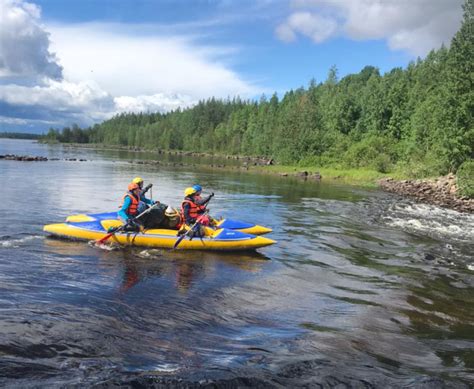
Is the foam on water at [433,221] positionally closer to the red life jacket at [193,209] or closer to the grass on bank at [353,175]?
the red life jacket at [193,209]

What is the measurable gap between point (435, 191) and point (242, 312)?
3145cm

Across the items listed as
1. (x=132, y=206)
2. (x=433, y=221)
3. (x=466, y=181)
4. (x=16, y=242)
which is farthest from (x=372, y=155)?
(x=16, y=242)

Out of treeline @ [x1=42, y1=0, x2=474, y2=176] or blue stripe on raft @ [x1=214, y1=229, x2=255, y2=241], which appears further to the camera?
treeline @ [x1=42, y1=0, x2=474, y2=176]

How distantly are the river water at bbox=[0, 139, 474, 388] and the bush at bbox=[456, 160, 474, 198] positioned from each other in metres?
A: 14.0

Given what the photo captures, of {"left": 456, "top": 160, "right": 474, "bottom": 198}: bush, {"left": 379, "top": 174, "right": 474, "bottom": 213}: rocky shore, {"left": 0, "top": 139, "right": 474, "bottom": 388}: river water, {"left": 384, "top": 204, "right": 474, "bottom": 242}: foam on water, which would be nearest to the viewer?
{"left": 0, "top": 139, "right": 474, "bottom": 388}: river water

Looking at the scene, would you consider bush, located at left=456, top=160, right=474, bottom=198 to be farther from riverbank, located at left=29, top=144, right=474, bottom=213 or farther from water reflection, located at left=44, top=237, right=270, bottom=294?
water reflection, located at left=44, top=237, right=270, bottom=294

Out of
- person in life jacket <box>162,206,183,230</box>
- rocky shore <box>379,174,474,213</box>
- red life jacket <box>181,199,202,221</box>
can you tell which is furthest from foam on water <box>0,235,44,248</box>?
rocky shore <box>379,174,474,213</box>

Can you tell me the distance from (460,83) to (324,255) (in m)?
32.9

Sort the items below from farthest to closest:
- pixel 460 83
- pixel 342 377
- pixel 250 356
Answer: pixel 460 83 < pixel 250 356 < pixel 342 377

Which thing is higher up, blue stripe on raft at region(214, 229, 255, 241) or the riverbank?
the riverbank

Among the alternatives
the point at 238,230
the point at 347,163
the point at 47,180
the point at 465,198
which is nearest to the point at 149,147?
the point at 347,163

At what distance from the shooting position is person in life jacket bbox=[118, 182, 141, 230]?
14.1m

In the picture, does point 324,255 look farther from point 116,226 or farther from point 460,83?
point 460,83

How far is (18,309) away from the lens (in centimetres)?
839
